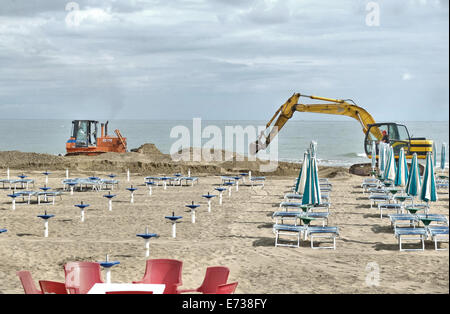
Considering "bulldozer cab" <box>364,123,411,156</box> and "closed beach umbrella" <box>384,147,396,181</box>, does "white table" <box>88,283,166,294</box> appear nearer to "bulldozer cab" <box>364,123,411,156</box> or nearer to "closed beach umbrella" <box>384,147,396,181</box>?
"closed beach umbrella" <box>384,147,396,181</box>

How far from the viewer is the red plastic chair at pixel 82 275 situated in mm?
9281

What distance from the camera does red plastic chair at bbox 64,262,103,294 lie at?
928 centimetres

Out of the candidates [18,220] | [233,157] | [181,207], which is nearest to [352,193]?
[181,207]

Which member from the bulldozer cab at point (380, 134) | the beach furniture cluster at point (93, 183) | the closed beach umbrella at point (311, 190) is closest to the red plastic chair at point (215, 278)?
the closed beach umbrella at point (311, 190)

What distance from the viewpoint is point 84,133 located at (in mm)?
41094

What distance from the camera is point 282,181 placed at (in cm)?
3131

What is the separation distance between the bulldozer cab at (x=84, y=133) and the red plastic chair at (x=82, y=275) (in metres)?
32.1

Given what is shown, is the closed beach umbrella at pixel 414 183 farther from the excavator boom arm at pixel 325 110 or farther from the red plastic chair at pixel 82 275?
the excavator boom arm at pixel 325 110

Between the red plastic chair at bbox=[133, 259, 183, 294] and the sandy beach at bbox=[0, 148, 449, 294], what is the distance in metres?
1.45

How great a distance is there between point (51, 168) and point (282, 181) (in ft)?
45.0

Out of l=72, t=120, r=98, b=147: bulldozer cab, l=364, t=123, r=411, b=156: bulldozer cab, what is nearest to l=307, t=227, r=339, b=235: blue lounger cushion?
l=364, t=123, r=411, b=156: bulldozer cab

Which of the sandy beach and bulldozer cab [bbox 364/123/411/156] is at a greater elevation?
bulldozer cab [bbox 364/123/411/156]

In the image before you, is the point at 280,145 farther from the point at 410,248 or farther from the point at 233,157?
the point at 410,248

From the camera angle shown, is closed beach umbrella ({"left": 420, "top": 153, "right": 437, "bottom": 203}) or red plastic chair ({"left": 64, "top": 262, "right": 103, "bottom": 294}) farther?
closed beach umbrella ({"left": 420, "top": 153, "right": 437, "bottom": 203})
